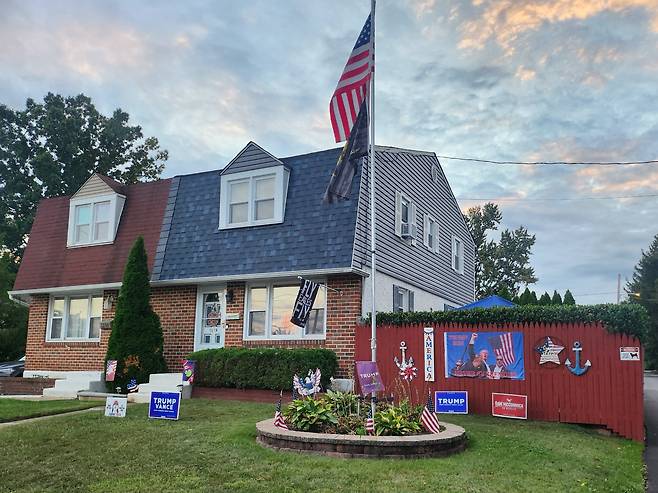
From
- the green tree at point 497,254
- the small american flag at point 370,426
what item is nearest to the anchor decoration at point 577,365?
the small american flag at point 370,426

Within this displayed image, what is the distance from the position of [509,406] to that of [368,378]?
3.97m

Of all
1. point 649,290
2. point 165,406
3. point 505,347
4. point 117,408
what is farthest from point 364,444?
point 649,290

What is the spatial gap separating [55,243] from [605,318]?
16051 mm

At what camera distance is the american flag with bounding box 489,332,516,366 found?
1234 cm

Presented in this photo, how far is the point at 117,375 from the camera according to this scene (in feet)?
49.0

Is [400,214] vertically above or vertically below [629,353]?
above

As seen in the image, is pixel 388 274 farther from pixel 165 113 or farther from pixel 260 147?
pixel 165 113

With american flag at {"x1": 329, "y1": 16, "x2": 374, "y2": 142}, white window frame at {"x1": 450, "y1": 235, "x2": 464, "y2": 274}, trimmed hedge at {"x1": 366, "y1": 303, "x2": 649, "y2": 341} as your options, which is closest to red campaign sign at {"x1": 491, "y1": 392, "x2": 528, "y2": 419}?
trimmed hedge at {"x1": 366, "y1": 303, "x2": 649, "y2": 341}

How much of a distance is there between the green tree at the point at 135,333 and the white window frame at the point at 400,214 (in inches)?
277

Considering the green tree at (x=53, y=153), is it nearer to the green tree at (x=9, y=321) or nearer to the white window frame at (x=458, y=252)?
the green tree at (x=9, y=321)

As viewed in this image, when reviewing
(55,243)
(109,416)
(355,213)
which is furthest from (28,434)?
(55,243)

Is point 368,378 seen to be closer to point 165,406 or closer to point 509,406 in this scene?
point 165,406

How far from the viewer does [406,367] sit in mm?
13453

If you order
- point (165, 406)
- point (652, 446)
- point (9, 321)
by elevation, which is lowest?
point (652, 446)
